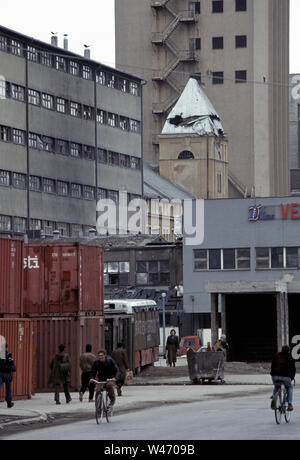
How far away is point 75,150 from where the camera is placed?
370ft

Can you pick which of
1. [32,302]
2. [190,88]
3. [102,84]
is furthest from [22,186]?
[32,302]

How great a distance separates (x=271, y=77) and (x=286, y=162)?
12.6 m

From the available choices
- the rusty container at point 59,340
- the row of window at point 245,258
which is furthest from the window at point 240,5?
the rusty container at point 59,340

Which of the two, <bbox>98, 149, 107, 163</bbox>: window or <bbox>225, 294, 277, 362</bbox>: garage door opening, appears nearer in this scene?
<bbox>225, 294, 277, 362</bbox>: garage door opening

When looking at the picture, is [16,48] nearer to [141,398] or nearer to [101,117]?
[101,117]

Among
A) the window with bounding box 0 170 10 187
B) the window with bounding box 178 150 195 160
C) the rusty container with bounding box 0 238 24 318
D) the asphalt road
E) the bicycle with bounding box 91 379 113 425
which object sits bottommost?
the asphalt road

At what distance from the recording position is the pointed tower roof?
152 metres

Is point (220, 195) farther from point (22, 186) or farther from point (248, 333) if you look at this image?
point (248, 333)

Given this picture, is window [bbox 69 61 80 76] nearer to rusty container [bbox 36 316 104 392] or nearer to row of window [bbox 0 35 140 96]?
row of window [bbox 0 35 140 96]

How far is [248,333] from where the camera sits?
67.4m

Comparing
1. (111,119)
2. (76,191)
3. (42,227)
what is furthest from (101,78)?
(42,227)

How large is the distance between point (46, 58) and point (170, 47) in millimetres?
55367

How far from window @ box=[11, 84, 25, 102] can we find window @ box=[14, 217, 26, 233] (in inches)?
362

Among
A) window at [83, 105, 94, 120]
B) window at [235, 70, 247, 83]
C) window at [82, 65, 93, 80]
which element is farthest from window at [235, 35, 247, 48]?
window at [83, 105, 94, 120]
